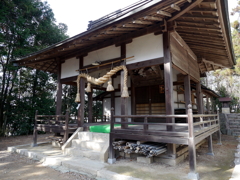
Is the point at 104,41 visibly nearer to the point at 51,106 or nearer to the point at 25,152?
the point at 25,152

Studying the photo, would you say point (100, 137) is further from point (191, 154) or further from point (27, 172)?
point (191, 154)

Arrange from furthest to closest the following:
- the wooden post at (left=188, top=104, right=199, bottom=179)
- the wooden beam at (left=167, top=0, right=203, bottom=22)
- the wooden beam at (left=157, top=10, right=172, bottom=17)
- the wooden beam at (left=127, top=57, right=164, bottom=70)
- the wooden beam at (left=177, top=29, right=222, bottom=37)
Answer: the wooden beam at (left=177, top=29, right=222, bottom=37) → the wooden beam at (left=127, top=57, right=164, bottom=70) → the wooden beam at (left=157, top=10, right=172, bottom=17) → the wooden beam at (left=167, top=0, right=203, bottom=22) → the wooden post at (left=188, top=104, right=199, bottom=179)

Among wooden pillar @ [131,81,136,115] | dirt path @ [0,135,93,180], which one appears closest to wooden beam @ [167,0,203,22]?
dirt path @ [0,135,93,180]

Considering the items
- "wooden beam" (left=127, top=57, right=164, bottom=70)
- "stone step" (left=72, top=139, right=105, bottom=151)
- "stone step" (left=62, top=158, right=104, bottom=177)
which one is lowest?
"stone step" (left=62, top=158, right=104, bottom=177)

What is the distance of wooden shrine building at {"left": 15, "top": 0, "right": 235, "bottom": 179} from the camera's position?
12.5 feet

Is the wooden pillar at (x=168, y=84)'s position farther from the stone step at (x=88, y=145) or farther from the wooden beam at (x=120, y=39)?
the stone step at (x=88, y=145)

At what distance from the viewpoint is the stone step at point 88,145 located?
4980 millimetres

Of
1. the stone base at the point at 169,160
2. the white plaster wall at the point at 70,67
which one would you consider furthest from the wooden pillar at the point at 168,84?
the white plaster wall at the point at 70,67

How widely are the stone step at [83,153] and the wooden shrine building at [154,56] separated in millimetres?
478

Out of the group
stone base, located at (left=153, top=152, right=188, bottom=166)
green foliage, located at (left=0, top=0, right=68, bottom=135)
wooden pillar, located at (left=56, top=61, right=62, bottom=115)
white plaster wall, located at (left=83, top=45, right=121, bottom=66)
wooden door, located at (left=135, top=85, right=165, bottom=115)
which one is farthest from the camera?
green foliage, located at (left=0, top=0, right=68, bottom=135)

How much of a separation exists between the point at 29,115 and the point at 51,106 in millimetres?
1841

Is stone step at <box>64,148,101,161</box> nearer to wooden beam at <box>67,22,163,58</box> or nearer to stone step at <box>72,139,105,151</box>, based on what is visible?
stone step at <box>72,139,105,151</box>

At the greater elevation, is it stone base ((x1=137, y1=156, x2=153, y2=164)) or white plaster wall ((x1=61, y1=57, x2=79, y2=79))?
white plaster wall ((x1=61, y1=57, x2=79, y2=79))

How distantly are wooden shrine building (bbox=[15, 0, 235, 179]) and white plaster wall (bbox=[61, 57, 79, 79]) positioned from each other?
0.15 feet
